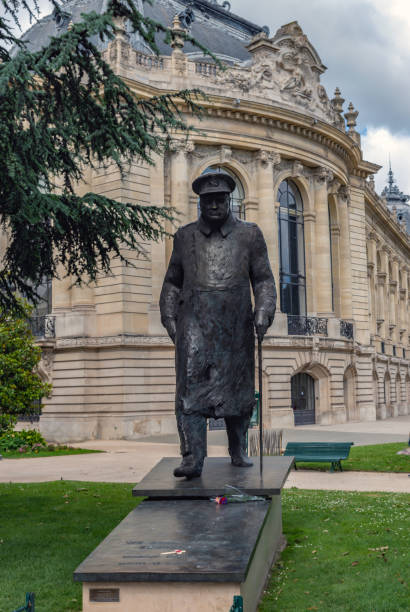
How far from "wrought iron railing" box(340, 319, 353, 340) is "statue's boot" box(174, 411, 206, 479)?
98.3 feet

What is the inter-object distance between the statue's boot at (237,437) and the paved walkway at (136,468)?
5374 mm

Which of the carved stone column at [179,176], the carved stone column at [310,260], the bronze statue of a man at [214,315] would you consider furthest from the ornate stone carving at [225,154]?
the bronze statue of a man at [214,315]

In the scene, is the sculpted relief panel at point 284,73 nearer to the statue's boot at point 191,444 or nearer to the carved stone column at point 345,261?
the carved stone column at point 345,261

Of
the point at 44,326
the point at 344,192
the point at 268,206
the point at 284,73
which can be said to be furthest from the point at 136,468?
the point at 344,192

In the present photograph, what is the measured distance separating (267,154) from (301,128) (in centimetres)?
253

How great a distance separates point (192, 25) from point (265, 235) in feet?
43.4

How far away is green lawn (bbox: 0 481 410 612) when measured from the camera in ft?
19.3

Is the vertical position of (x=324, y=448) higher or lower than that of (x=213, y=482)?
lower

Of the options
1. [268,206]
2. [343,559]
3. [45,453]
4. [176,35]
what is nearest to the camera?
[343,559]

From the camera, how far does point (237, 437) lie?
7.51m

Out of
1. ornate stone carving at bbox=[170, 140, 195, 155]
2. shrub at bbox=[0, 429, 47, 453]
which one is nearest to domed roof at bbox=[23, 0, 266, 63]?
ornate stone carving at bbox=[170, 140, 195, 155]

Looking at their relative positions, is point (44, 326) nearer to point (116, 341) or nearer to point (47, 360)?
point (47, 360)

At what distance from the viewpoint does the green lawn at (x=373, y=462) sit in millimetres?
15272

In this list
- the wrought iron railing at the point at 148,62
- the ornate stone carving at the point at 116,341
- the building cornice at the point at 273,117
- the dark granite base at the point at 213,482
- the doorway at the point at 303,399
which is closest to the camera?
the dark granite base at the point at 213,482
